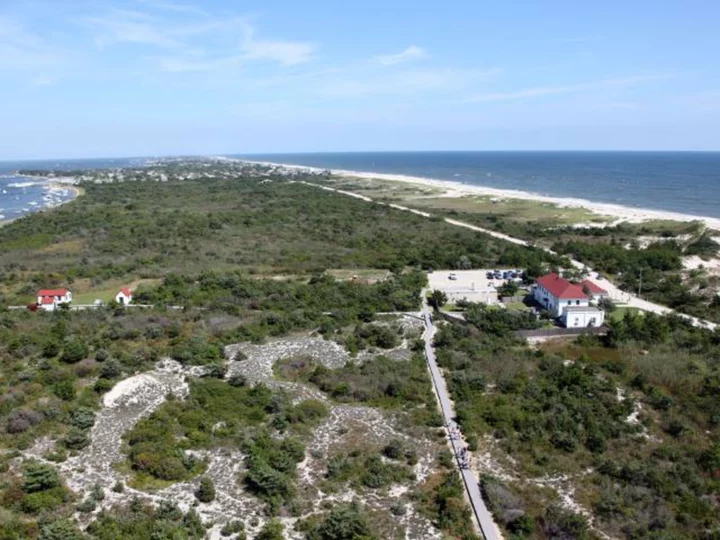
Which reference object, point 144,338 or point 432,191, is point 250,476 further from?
point 432,191

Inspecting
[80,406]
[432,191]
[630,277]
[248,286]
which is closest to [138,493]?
[80,406]

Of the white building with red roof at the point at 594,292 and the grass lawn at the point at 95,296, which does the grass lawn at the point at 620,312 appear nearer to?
the white building with red roof at the point at 594,292

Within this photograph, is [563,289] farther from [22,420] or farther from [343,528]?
[22,420]

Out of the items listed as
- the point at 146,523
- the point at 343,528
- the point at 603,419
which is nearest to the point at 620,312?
the point at 603,419

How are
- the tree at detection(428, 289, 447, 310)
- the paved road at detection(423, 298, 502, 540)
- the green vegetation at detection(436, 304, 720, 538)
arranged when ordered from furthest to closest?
the tree at detection(428, 289, 447, 310) < the green vegetation at detection(436, 304, 720, 538) < the paved road at detection(423, 298, 502, 540)

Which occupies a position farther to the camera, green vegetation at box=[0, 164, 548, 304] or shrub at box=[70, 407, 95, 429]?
green vegetation at box=[0, 164, 548, 304]

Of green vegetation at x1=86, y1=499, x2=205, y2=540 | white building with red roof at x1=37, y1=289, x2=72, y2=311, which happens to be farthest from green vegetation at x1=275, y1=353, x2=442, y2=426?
white building with red roof at x1=37, y1=289, x2=72, y2=311

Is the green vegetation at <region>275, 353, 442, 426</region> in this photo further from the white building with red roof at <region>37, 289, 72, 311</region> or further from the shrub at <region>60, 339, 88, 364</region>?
the white building with red roof at <region>37, 289, 72, 311</region>
